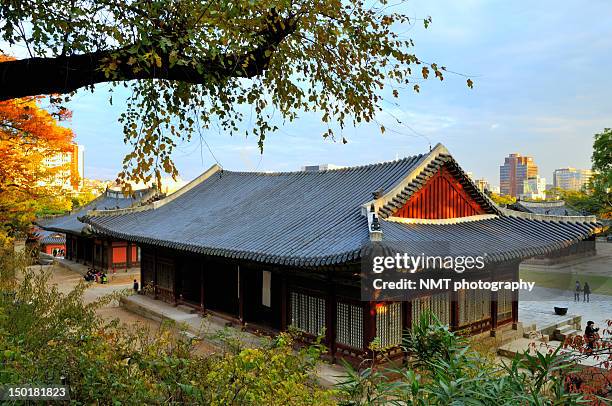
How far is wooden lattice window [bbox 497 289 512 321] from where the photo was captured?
15944 mm

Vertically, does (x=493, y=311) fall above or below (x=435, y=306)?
below

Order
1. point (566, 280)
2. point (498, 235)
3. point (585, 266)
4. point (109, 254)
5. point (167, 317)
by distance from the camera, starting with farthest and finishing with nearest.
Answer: point (585, 266) → point (566, 280) → point (109, 254) → point (167, 317) → point (498, 235)

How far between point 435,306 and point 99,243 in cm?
2843

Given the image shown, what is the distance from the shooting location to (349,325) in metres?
12.2

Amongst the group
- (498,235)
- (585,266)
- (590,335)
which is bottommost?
(585,266)

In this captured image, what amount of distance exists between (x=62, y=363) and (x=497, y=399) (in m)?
4.16

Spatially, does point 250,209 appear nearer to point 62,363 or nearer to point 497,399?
point 62,363

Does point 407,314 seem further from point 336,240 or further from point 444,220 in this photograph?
point 444,220

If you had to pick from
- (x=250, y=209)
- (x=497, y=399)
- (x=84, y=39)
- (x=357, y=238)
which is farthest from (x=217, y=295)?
(x=497, y=399)

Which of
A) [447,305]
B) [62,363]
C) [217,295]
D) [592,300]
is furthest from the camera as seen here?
[592,300]

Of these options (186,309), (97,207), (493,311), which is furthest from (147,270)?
(97,207)

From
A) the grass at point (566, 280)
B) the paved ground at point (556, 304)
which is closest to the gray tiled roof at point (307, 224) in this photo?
the paved ground at point (556, 304)

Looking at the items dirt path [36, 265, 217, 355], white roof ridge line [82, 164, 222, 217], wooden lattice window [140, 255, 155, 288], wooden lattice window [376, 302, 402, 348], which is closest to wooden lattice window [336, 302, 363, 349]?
wooden lattice window [376, 302, 402, 348]

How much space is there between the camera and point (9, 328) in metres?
6.38
